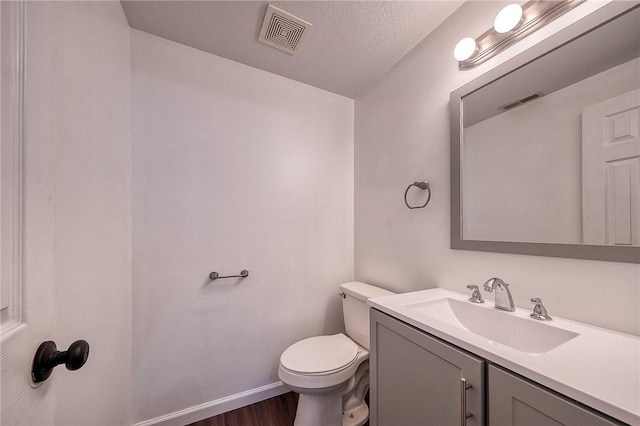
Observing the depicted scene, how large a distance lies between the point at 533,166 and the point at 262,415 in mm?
1950

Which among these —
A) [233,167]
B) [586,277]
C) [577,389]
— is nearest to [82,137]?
[233,167]

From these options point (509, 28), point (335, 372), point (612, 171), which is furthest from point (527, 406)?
point (509, 28)

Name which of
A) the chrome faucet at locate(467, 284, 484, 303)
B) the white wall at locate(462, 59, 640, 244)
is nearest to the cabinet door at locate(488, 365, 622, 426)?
the chrome faucet at locate(467, 284, 484, 303)

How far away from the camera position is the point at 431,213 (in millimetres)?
1294

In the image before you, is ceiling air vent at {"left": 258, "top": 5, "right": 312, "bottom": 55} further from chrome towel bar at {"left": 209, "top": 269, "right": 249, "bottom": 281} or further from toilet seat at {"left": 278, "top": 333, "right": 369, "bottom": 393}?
toilet seat at {"left": 278, "top": 333, "right": 369, "bottom": 393}

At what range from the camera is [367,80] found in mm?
1732

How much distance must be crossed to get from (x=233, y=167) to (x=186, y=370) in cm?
126

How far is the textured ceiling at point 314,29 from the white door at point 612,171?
0.87m

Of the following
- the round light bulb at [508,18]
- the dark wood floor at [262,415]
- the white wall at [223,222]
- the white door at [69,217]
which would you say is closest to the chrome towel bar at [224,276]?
the white wall at [223,222]

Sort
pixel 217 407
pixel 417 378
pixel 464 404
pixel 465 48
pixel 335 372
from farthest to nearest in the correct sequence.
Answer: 1. pixel 217 407
2. pixel 335 372
3. pixel 465 48
4. pixel 417 378
5. pixel 464 404

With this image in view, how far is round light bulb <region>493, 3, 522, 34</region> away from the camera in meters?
0.90

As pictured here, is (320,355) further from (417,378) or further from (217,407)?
(217,407)

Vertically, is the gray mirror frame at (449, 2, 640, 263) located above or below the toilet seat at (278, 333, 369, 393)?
above

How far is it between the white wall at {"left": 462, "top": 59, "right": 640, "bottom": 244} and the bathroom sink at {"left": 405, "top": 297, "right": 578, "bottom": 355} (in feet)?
0.99
